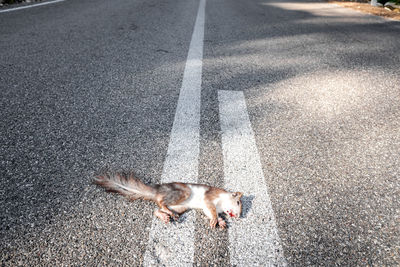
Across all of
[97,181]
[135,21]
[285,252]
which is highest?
[135,21]

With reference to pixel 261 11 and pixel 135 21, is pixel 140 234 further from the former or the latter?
pixel 261 11

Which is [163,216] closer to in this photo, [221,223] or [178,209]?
[178,209]

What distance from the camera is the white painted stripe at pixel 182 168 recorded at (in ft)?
4.28

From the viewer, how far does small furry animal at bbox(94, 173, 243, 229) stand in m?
1.50

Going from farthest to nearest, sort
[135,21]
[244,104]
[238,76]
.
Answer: [135,21], [238,76], [244,104]

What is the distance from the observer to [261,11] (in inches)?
329

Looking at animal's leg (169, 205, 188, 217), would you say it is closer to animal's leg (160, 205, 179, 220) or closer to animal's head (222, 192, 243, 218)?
animal's leg (160, 205, 179, 220)

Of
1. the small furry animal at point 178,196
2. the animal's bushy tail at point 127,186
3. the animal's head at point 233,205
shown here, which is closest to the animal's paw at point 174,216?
the small furry animal at point 178,196

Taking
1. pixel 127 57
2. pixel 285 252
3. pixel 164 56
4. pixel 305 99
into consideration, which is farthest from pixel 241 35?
pixel 285 252

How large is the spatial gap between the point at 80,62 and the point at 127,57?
1.96 feet

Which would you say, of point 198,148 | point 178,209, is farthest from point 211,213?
point 198,148

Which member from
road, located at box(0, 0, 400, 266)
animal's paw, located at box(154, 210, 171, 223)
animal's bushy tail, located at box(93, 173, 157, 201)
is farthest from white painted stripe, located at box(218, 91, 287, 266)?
animal's bushy tail, located at box(93, 173, 157, 201)

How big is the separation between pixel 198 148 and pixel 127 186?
615 mm

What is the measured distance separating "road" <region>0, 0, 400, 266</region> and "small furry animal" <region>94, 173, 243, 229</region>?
2.3 inches
